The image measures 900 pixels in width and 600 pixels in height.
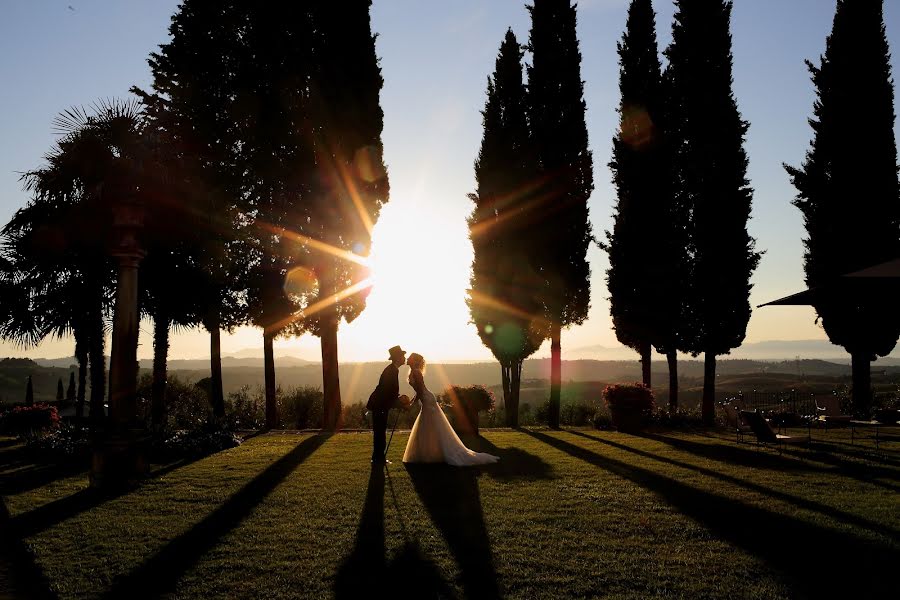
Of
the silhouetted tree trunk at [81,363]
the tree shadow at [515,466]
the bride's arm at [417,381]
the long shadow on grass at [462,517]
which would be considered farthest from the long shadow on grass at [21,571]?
the silhouetted tree trunk at [81,363]

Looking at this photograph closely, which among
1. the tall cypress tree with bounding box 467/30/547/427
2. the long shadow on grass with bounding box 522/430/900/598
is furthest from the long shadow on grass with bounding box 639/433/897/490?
the tall cypress tree with bounding box 467/30/547/427

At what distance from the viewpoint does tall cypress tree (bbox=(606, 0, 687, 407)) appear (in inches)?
959

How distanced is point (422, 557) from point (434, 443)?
639 cm

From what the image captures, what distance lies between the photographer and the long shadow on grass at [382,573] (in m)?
5.52

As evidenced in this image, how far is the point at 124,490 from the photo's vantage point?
10.3 m

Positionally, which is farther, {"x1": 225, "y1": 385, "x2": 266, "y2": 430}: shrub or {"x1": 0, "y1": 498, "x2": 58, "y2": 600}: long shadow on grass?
{"x1": 225, "y1": 385, "x2": 266, "y2": 430}: shrub

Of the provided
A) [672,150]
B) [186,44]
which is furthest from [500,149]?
[186,44]

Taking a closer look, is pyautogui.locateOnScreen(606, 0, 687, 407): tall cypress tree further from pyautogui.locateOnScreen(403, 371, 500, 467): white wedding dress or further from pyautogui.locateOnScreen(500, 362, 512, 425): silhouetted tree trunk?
pyautogui.locateOnScreen(403, 371, 500, 467): white wedding dress

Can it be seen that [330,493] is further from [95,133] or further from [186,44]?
[186,44]

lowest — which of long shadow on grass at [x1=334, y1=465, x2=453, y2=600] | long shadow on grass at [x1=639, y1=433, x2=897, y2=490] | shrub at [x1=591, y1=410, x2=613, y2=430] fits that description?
shrub at [x1=591, y1=410, x2=613, y2=430]

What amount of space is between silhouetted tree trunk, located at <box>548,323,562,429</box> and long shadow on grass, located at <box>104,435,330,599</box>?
13878mm

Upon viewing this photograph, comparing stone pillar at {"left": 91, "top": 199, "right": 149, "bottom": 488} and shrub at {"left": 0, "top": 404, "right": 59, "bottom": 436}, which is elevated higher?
stone pillar at {"left": 91, "top": 199, "right": 149, "bottom": 488}

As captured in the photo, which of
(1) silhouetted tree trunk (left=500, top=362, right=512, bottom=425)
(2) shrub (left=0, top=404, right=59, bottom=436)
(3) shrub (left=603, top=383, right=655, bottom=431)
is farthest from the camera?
(1) silhouetted tree trunk (left=500, top=362, right=512, bottom=425)

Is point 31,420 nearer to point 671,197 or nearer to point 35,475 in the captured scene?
point 35,475
